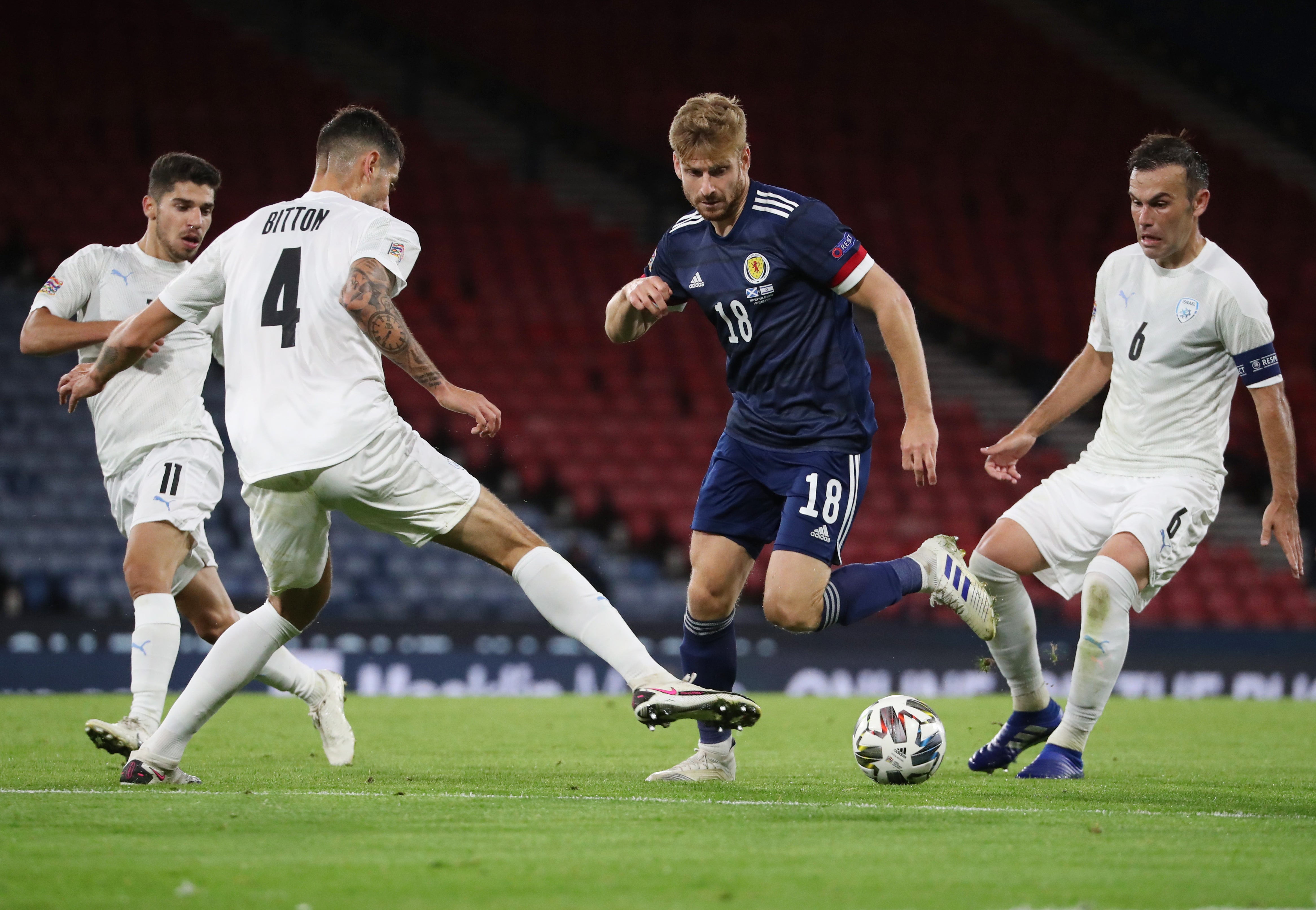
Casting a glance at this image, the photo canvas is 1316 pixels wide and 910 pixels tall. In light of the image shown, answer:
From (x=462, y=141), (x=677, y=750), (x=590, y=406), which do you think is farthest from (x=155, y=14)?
(x=677, y=750)

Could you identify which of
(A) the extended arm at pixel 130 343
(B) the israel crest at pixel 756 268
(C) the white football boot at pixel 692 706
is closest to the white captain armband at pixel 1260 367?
(B) the israel crest at pixel 756 268

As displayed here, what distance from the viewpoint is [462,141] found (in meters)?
21.9

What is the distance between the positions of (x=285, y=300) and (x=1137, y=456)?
3.43 metres

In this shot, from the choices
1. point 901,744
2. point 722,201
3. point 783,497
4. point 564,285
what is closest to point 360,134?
point 722,201

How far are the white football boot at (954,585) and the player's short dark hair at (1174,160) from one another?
1.67m

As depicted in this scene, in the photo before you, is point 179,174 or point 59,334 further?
point 179,174

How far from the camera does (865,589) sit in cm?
589

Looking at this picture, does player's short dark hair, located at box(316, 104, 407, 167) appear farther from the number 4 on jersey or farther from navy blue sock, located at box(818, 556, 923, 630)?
navy blue sock, located at box(818, 556, 923, 630)

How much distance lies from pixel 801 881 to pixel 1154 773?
11.0 feet

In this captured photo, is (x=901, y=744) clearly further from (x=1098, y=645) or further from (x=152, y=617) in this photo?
(x=152, y=617)

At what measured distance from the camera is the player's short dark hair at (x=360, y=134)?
549 cm

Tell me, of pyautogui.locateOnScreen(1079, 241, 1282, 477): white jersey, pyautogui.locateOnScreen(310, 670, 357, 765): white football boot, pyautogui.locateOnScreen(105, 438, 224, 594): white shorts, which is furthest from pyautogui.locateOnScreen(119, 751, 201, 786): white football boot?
pyautogui.locateOnScreen(1079, 241, 1282, 477): white jersey

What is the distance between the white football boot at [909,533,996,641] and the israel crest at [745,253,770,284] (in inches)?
47.1

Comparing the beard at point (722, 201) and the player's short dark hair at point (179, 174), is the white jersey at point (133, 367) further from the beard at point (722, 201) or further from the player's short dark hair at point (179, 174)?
the beard at point (722, 201)
